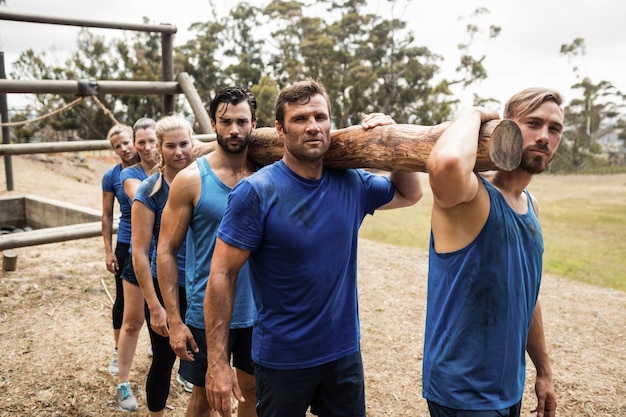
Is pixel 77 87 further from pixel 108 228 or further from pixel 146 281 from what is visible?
pixel 146 281

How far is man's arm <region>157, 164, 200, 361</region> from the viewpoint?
2.34 meters

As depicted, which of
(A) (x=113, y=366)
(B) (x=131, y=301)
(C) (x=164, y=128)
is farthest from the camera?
(A) (x=113, y=366)

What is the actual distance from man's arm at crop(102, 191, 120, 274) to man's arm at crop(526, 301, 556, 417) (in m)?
2.77

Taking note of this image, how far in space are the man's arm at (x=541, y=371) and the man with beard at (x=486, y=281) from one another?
29 centimetres

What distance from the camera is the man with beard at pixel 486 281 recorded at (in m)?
1.64

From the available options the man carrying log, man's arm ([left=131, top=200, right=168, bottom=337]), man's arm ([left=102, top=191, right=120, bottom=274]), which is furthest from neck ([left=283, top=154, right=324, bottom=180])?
man's arm ([left=102, top=191, right=120, bottom=274])

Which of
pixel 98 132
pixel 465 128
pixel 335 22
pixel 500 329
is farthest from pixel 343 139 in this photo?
pixel 335 22

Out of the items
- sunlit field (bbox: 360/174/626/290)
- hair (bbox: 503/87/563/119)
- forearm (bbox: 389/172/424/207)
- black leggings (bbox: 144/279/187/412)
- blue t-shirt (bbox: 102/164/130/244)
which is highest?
hair (bbox: 503/87/563/119)

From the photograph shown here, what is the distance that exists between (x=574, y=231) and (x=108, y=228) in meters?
11.9

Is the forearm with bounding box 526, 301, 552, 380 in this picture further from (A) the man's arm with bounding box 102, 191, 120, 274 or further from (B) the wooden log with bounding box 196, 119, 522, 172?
(A) the man's arm with bounding box 102, 191, 120, 274

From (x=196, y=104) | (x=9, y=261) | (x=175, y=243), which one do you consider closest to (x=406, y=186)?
(x=175, y=243)

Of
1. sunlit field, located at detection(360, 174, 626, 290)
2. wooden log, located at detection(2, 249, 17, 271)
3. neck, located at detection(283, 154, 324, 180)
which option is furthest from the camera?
sunlit field, located at detection(360, 174, 626, 290)

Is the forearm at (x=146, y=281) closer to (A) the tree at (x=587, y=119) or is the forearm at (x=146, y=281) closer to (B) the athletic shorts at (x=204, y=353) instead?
(B) the athletic shorts at (x=204, y=353)

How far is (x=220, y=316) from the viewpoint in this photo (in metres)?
1.91
